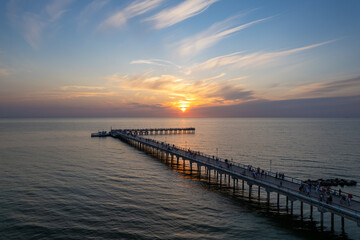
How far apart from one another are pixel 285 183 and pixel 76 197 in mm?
27687

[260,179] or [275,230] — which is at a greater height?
[260,179]

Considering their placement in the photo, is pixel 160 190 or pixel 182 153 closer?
pixel 160 190

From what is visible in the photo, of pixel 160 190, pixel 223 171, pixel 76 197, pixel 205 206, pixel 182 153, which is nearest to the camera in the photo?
pixel 205 206

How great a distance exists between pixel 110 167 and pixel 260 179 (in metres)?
31.7

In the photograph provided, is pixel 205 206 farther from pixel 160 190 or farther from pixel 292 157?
pixel 292 157

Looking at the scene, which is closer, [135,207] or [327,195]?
[327,195]

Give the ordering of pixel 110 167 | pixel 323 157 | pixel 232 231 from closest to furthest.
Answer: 1. pixel 232 231
2. pixel 110 167
3. pixel 323 157

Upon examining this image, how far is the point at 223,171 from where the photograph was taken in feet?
132

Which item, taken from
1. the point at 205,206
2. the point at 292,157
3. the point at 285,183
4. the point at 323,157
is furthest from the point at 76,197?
the point at 323,157

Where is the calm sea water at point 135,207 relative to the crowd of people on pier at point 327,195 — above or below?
below

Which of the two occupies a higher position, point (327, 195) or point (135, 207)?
point (327, 195)

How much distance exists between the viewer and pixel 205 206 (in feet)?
102

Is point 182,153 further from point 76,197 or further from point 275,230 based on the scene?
point 275,230

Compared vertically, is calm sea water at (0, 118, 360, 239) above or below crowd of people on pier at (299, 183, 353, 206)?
below
